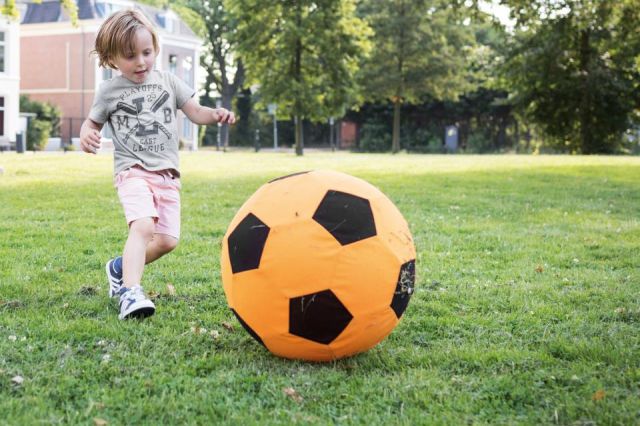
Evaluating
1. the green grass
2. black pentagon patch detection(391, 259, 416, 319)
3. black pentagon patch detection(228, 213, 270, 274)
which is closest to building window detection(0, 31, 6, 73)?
the green grass

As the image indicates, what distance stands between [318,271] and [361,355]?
24.6 inches

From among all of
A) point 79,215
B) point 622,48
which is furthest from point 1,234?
point 622,48

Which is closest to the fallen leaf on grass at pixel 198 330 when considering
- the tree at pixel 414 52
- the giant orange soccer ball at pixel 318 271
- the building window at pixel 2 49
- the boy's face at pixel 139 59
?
the giant orange soccer ball at pixel 318 271

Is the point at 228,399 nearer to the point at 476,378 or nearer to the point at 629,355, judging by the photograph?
the point at 476,378

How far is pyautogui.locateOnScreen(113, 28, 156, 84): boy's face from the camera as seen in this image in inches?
182

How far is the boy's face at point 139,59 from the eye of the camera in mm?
4621

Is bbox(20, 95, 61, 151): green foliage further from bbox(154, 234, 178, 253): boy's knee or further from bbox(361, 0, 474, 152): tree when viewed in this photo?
bbox(154, 234, 178, 253): boy's knee

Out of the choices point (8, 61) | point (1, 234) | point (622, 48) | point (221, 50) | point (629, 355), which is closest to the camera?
point (629, 355)

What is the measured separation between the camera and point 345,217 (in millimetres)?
3648

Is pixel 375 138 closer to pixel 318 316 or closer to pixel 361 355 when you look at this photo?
pixel 361 355

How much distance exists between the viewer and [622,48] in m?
31.7

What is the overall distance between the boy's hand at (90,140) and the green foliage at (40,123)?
3157 cm

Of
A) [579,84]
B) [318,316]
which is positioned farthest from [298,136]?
[318,316]

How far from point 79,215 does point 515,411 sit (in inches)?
288
